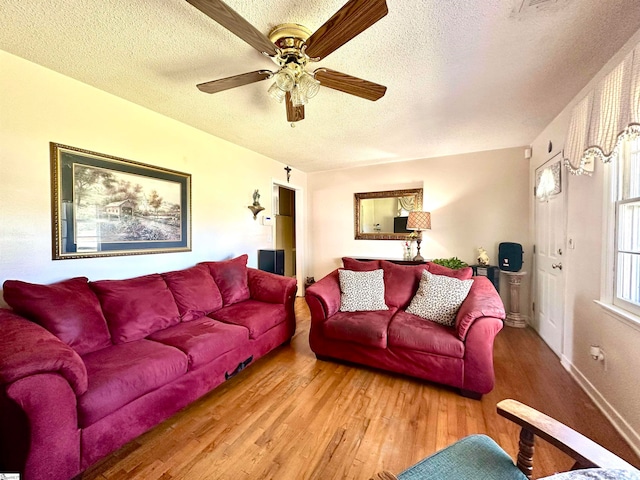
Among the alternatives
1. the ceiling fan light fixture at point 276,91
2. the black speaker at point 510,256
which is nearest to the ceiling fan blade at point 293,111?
the ceiling fan light fixture at point 276,91

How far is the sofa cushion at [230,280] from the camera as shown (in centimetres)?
264

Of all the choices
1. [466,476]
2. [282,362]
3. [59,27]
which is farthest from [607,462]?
[59,27]

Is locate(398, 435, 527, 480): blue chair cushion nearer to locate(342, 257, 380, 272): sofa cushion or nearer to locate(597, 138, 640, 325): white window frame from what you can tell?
locate(597, 138, 640, 325): white window frame

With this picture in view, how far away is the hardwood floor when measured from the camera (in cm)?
132

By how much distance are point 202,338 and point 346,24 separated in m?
2.09

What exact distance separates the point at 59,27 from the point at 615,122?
3.17 m

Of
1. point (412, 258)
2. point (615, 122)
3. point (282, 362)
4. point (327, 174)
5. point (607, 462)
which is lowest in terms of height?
point (282, 362)

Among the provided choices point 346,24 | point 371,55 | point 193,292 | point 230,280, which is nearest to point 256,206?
point 230,280

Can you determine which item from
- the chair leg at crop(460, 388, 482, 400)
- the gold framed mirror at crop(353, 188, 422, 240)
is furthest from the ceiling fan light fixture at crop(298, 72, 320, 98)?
the gold framed mirror at crop(353, 188, 422, 240)

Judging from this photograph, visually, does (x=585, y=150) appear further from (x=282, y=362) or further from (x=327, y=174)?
(x=327, y=174)

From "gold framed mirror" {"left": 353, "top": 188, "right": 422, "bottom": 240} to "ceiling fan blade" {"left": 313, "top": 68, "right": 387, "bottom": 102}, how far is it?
2636mm

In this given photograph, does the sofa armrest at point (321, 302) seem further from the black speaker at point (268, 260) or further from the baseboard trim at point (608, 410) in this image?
the baseboard trim at point (608, 410)

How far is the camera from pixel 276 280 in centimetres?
278

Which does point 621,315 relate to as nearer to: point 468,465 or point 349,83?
point 468,465
